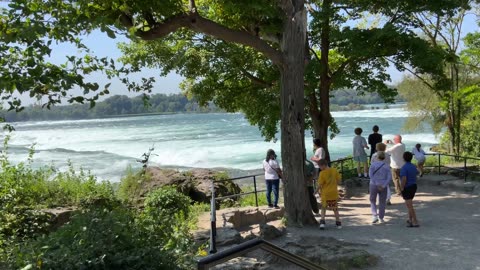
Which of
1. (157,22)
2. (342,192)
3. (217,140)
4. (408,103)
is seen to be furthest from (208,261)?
(217,140)

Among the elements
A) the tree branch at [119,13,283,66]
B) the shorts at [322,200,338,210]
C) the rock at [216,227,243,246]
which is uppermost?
the tree branch at [119,13,283,66]

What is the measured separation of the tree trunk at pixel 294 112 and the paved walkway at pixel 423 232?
1.79 feet

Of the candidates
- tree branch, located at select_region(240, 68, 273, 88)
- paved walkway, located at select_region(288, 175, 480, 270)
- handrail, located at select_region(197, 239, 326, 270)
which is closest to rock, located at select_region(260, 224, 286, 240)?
paved walkway, located at select_region(288, 175, 480, 270)

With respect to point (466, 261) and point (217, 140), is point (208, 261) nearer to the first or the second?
point (466, 261)

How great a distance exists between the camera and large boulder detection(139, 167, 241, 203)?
15.0 metres

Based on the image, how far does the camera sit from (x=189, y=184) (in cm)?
1533

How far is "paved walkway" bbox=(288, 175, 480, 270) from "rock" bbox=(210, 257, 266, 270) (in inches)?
74.5

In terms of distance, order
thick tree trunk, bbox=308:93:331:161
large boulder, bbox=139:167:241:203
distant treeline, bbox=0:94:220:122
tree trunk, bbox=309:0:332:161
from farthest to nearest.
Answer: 1. thick tree trunk, bbox=308:93:331:161
2. tree trunk, bbox=309:0:332:161
3. large boulder, bbox=139:167:241:203
4. distant treeline, bbox=0:94:220:122

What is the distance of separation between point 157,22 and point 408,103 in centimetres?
3057

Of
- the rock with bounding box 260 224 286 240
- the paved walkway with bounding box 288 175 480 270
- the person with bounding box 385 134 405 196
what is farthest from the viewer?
the person with bounding box 385 134 405 196

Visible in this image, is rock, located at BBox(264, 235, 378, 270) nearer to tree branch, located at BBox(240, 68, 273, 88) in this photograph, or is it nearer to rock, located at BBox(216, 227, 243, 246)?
rock, located at BBox(216, 227, 243, 246)

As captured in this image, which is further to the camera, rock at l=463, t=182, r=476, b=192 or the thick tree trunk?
the thick tree trunk

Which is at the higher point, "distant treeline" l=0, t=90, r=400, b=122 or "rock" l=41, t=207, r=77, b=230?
"distant treeline" l=0, t=90, r=400, b=122

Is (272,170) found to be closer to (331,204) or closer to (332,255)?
(331,204)
